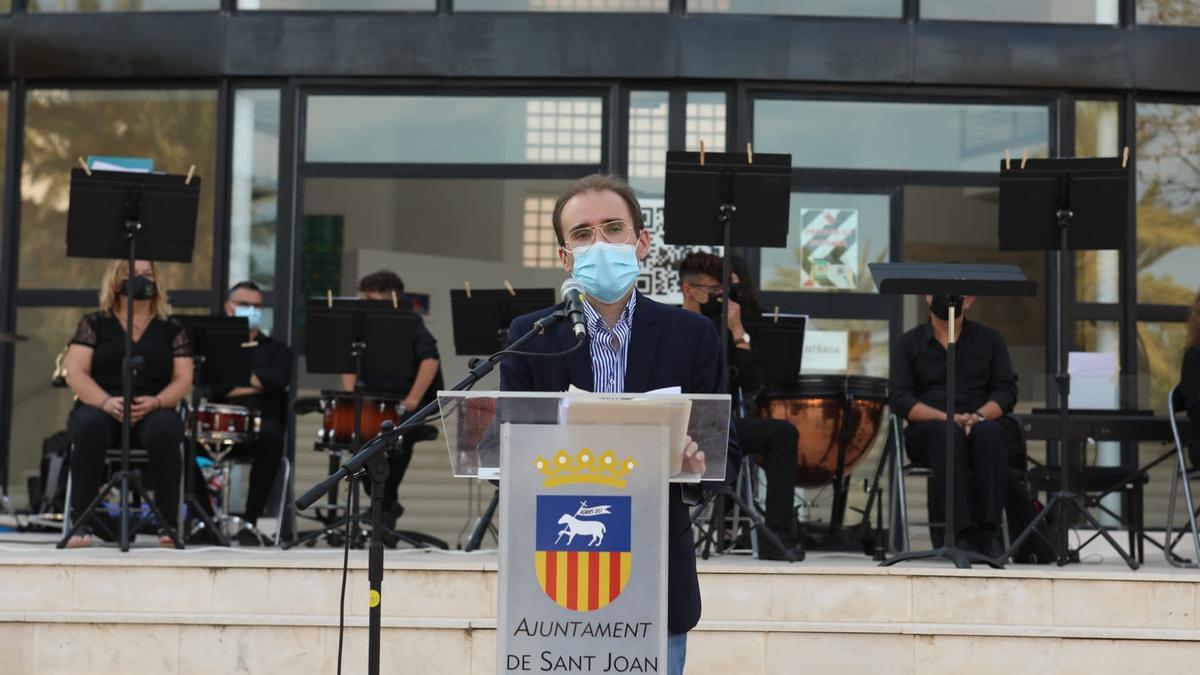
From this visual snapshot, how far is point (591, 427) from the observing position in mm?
2965

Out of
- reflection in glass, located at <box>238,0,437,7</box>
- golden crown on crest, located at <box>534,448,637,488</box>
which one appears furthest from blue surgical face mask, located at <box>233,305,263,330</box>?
golden crown on crest, located at <box>534,448,637,488</box>

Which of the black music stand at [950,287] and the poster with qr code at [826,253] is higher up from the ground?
the poster with qr code at [826,253]

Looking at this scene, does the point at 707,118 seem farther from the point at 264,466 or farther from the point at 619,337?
the point at 619,337

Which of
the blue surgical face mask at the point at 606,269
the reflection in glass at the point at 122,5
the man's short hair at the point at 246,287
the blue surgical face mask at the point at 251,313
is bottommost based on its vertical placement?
the blue surgical face mask at the point at 606,269

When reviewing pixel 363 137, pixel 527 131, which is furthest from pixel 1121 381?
pixel 363 137

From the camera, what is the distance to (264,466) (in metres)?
9.19

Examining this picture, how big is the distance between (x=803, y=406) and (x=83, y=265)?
4910 millimetres

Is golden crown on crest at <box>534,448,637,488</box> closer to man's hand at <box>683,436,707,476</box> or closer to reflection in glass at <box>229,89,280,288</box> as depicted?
man's hand at <box>683,436,707,476</box>

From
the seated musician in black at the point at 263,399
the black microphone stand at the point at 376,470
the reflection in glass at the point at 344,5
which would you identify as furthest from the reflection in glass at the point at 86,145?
the black microphone stand at the point at 376,470

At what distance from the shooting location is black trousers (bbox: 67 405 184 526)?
7.59m

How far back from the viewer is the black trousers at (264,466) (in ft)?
30.0

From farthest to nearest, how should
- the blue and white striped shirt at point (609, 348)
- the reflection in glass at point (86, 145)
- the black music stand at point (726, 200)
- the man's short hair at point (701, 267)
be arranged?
the reflection in glass at point (86, 145) → the man's short hair at point (701, 267) → the black music stand at point (726, 200) → the blue and white striped shirt at point (609, 348)

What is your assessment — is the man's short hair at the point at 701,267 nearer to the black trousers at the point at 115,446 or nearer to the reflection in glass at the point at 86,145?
the black trousers at the point at 115,446

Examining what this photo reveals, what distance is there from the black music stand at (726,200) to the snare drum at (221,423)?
2612 mm
